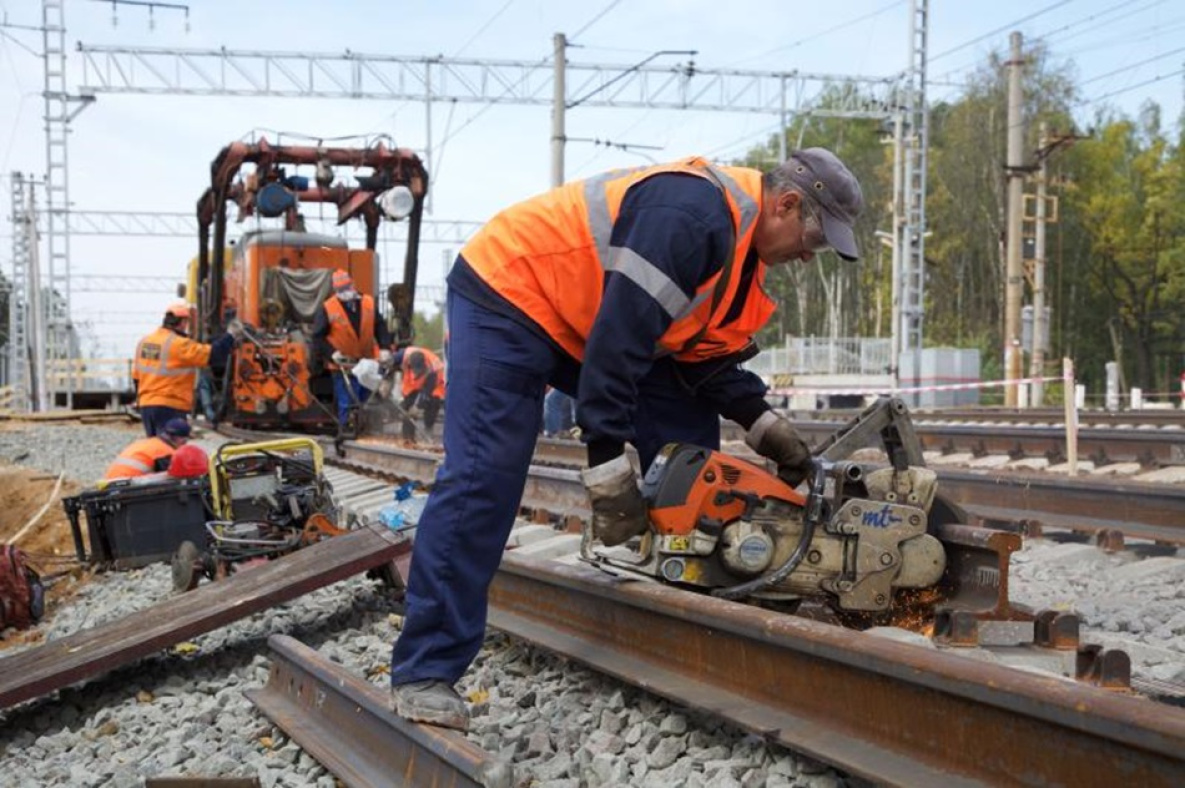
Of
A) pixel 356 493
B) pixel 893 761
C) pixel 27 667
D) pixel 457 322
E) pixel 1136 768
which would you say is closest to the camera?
pixel 1136 768

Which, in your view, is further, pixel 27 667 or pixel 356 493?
pixel 356 493

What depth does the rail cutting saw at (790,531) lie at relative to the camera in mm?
3812

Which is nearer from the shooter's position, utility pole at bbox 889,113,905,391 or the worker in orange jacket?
the worker in orange jacket

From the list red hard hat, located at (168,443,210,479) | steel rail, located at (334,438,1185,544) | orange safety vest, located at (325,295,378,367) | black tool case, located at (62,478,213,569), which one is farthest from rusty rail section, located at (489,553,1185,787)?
orange safety vest, located at (325,295,378,367)

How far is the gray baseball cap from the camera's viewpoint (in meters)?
3.61

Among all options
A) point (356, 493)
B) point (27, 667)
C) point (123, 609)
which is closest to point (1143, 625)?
point (27, 667)

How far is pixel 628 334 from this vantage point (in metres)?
3.33

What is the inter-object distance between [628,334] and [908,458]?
118 centimetres

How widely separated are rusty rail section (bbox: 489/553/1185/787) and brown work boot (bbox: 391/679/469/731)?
20.4 inches

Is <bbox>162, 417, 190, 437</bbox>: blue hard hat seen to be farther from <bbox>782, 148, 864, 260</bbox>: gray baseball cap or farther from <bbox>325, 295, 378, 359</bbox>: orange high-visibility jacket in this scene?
<bbox>325, 295, 378, 359</bbox>: orange high-visibility jacket

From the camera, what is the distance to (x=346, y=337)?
15.3 meters

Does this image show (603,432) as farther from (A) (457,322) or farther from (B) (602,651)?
(B) (602,651)

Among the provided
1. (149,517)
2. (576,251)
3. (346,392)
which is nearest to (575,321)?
(576,251)

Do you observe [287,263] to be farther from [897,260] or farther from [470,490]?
[897,260]
